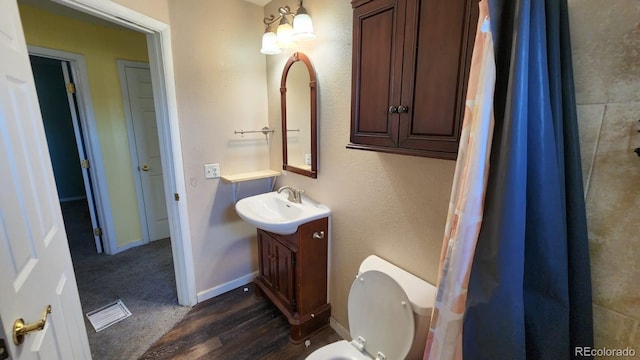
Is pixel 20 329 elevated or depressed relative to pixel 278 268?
elevated

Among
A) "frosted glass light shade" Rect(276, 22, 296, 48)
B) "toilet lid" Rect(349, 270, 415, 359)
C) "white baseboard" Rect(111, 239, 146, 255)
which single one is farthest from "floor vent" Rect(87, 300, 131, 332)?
"frosted glass light shade" Rect(276, 22, 296, 48)

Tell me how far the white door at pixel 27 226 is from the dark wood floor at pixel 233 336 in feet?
2.45

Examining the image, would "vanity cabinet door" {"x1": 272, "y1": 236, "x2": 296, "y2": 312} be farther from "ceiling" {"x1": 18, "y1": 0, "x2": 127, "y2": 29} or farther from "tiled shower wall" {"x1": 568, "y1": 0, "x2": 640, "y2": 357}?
"ceiling" {"x1": 18, "y1": 0, "x2": 127, "y2": 29}

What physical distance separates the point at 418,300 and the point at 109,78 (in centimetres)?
332

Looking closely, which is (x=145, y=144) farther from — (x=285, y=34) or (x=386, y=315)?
(x=386, y=315)

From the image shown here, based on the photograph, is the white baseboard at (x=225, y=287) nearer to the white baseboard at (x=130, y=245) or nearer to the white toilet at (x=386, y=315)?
the white toilet at (x=386, y=315)

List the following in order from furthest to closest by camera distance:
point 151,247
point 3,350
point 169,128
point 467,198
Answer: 1. point 151,247
2. point 169,128
3. point 467,198
4. point 3,350

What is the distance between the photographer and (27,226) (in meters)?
0.75

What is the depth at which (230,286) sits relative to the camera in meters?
2.26

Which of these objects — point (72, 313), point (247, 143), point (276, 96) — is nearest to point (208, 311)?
point (72, 313)

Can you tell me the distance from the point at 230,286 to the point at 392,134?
1.99 metres

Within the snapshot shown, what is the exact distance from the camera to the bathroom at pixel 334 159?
0.66 meters

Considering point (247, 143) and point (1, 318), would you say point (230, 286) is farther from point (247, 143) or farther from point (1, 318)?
point (1, 318)

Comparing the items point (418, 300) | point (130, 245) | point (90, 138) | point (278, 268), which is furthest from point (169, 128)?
point (130, 245)
